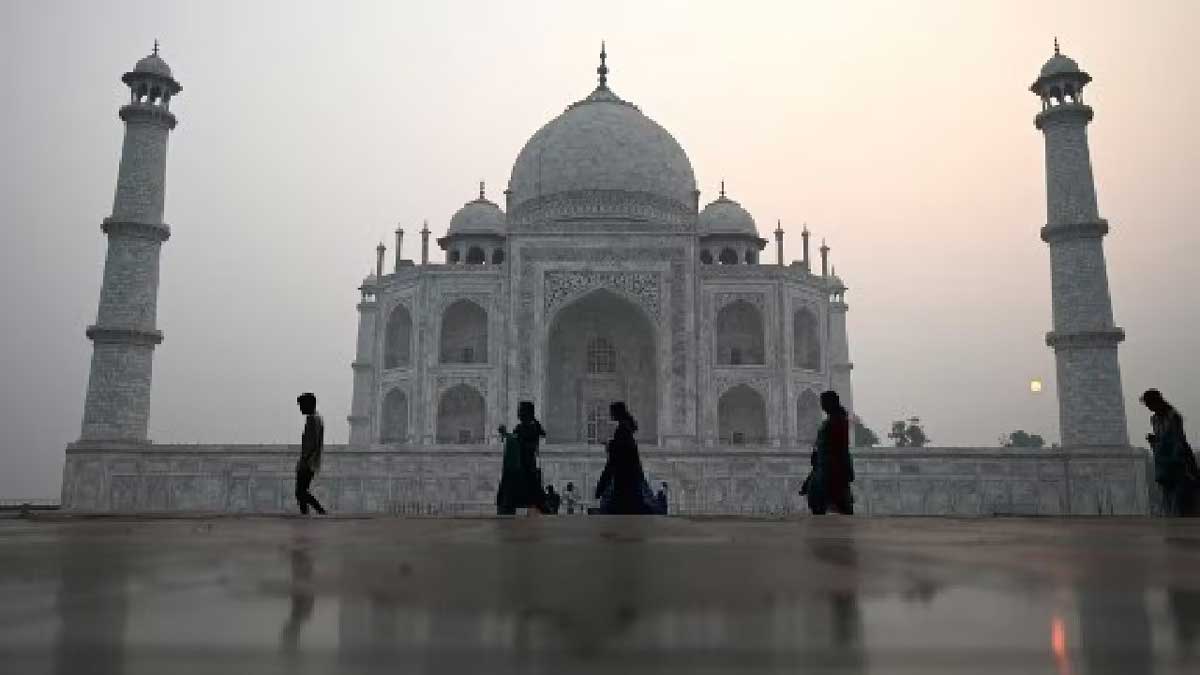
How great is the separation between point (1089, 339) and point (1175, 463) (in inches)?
507

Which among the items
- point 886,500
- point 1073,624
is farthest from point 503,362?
point 1073,624

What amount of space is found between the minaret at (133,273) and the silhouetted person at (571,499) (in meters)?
9.24

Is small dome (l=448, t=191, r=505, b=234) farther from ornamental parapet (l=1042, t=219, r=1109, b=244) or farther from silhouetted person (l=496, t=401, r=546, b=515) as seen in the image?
silhouetted person (l=496, t=401, r=546, b=515)

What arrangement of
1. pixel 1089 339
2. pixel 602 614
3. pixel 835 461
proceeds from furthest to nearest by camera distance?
1. pixel 1089 339
2. pixel 835 461
3. pixel 602 614

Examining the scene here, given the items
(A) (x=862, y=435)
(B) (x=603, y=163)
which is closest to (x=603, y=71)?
(B) (x=603, y=163)

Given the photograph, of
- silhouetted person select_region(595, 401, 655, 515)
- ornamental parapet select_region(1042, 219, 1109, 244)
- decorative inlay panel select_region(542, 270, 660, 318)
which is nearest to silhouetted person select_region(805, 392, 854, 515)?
silhouetted person select_region(595, 401, 655, 515)

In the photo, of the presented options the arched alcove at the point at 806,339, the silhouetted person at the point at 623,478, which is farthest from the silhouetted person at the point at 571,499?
the arched alcove at the point at 806,339

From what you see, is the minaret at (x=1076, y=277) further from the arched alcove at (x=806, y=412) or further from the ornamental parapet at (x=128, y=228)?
the ornamental parapet at (x=128, y=228)

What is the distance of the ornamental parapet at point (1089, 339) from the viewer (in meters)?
18.4

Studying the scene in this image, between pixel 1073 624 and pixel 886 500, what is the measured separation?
56.7 ft

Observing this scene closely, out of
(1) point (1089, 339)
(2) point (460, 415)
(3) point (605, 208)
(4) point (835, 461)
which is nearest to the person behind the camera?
(4) point (835, 461)

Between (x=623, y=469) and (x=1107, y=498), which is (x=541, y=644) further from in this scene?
(x=1107, y=498)

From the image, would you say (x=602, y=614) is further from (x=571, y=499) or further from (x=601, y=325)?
(x=601, y=325)

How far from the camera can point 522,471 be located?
7.38 m
